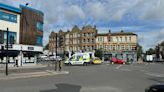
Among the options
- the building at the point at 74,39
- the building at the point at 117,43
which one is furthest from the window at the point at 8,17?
the building at the point at 74,39

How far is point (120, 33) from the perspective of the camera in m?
107

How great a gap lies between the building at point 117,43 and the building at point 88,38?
1.67 meters

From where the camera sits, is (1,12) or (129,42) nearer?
(1,12)

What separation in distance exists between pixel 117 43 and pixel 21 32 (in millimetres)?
62768

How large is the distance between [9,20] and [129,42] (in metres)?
67.2

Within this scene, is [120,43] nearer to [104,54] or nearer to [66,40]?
[104,54]

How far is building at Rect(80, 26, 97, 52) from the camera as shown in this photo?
356ft

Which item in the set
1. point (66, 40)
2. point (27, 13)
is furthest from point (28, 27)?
point (66, 40)

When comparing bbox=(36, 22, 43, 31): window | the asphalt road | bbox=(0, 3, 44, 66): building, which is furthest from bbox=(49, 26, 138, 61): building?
the asphalt road

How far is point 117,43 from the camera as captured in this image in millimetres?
106875

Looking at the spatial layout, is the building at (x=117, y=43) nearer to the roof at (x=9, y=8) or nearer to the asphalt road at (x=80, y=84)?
the roof at (x=9, y=8)

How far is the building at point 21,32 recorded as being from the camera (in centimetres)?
4453

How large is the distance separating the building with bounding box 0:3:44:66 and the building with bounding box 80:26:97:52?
54032mm

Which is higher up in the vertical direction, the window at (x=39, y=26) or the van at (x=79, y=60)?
the window at (x=39, y=26)
